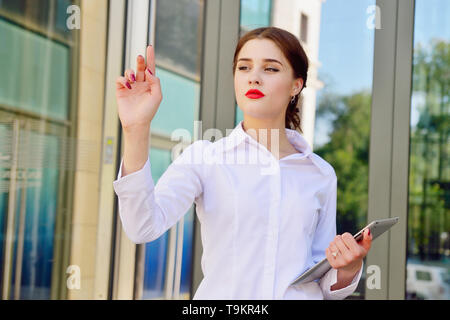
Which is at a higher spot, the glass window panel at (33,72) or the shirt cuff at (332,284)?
the glass window panel at (33,72)

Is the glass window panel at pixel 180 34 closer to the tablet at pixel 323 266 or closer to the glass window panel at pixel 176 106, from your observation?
the glass window panel at pixel 176 106

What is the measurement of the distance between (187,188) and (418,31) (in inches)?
78.8

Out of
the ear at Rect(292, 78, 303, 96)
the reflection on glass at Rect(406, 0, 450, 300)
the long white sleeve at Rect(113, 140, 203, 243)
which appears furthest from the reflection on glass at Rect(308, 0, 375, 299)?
the long white sleeve at Rect(113, 140, 203, 243)

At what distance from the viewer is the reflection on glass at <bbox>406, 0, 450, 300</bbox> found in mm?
2840

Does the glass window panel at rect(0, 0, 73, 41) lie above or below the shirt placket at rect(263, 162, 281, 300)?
above

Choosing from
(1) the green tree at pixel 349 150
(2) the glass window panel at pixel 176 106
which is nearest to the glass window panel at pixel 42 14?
(2) the glass window panel at pixel 176 106

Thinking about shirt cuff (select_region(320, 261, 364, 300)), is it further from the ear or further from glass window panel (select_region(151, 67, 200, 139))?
glass window panel (select_region(151, 67, 200, 139))

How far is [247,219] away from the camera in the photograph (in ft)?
4.43

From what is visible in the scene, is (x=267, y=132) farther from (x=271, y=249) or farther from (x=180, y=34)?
(x=180, y=34)

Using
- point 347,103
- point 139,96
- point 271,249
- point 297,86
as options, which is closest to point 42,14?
point 347,103

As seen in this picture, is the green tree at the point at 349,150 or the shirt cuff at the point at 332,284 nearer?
the shirt cuff at the point at 332,284

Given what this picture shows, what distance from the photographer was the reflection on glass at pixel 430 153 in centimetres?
284

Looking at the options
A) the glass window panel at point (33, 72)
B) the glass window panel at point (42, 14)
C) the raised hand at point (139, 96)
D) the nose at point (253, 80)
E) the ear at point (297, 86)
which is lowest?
the raised hand at point (139, 96)

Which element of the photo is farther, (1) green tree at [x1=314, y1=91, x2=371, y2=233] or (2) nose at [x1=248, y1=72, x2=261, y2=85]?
(1) green tree at [x1=314, y1=91, x2=371, y2=233]
